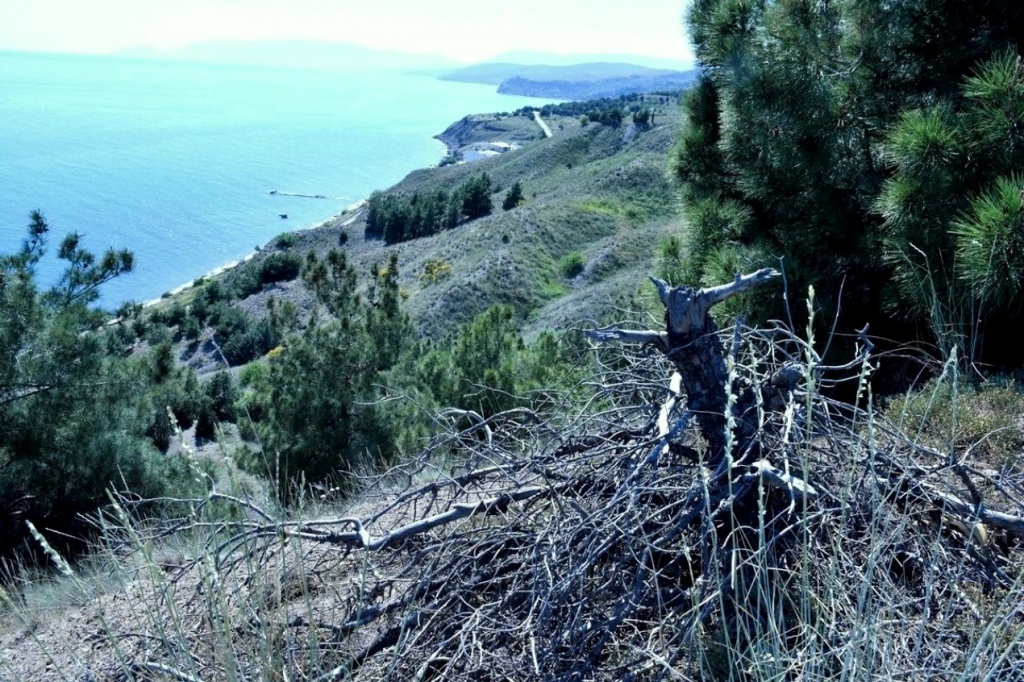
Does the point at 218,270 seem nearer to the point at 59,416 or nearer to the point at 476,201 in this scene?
the point at 476,201

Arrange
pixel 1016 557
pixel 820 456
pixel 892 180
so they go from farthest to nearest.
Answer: pixel 892 180
pixel 820 456
pixel 1016 557

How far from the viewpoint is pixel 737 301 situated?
6.67 m

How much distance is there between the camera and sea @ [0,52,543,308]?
203 ft

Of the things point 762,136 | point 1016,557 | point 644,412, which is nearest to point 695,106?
point 762,136

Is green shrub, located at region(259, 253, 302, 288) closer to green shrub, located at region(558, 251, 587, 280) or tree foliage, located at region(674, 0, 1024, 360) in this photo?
green shrub, located at region(558, 251, 587, 280)

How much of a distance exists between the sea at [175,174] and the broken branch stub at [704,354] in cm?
3192

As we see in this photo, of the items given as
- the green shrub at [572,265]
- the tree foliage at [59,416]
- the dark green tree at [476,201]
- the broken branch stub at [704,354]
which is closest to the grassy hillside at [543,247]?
the green shrub at [572,265]

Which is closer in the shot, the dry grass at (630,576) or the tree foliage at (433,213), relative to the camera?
the dry grass at (630,576)

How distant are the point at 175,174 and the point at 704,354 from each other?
101 metres

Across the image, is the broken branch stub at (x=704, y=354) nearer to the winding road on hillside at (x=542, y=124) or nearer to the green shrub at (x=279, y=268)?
the green shrub at (x=279, y=268)

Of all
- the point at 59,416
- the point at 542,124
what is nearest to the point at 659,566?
the point at 59,416

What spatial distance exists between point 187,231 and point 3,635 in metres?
73.4

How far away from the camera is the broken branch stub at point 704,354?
9.65 ft

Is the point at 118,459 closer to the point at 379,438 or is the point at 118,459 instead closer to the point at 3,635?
the point at 379,438
